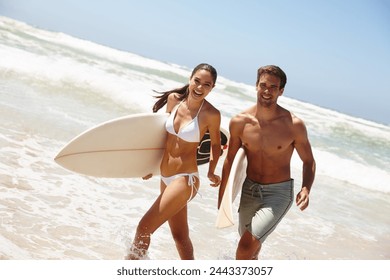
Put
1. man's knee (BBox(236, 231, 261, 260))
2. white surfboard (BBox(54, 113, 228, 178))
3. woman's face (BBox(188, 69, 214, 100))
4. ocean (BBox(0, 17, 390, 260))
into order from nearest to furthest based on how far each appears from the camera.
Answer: man's knee (BBox(236, 231, 261, 260)) < woman's face (BBox(188, 69, 214, 100)) < white surfboard (BBox(54, 113, 228, 178)) < ocean (BBox(0, 17, 390, 260))

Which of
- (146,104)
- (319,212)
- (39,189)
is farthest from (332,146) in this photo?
(39,189)

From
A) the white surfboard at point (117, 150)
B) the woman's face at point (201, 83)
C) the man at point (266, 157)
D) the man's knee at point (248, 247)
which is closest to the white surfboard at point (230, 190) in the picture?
the man at point (266, 157)

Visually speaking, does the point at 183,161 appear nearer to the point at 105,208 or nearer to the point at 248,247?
the point at 248,247

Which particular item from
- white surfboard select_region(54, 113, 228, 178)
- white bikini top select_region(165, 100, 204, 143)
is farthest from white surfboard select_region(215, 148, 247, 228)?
white surfboard select_region(54, 113, 228, 178)

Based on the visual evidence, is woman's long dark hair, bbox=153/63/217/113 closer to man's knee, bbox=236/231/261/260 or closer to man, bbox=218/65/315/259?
man, bbox=218/65/315/259

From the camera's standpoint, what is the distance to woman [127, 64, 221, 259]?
2.96m

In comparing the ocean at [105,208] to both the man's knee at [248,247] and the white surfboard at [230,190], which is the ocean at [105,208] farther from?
the man's knee at [248,247]

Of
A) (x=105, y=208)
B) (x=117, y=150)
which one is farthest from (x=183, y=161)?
(x=105, y=208)

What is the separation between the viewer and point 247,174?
10.4 ft

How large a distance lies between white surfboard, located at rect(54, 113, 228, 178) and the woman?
1.33ft

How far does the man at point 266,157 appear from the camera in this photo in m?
2.97

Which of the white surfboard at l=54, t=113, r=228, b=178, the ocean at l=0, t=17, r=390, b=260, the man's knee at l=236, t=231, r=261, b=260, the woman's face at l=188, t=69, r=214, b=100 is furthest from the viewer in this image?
the ocean at l=0, t=17, r=390, b=260

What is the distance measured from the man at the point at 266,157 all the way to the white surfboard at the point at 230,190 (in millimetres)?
55

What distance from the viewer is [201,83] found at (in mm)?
3027
